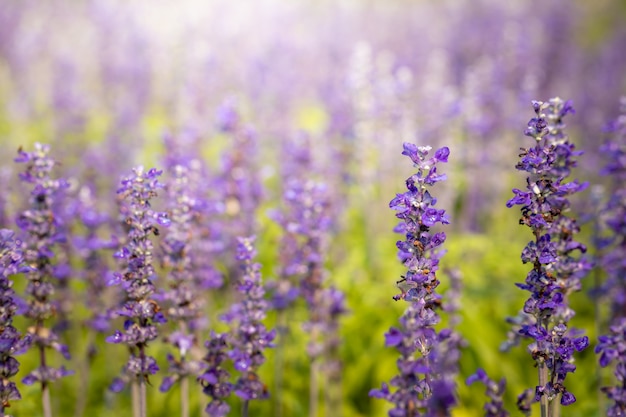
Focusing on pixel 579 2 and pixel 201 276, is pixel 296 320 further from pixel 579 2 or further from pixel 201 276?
pixel 579 2

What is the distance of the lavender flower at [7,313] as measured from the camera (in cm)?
301

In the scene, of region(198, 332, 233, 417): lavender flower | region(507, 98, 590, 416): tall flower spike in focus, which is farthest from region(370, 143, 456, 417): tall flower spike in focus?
region(198, 332, 233, 417): lavender flower

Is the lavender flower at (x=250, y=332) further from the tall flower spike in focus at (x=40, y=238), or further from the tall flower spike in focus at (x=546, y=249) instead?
the tall flower spike in focus at (x=546, y=249)

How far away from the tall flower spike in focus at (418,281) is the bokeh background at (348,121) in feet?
6.72

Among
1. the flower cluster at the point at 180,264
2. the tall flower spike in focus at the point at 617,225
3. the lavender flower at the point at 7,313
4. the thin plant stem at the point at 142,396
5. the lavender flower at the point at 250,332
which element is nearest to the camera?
the lavender flower at the point at 7,313

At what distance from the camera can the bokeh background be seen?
18.3 ft

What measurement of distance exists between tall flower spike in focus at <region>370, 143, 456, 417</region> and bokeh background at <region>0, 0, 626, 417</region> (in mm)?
2048

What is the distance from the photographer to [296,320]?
6117 mm

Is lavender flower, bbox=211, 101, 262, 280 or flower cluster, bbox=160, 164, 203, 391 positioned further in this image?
lavender flower, bbox=211, 101, 262, 280

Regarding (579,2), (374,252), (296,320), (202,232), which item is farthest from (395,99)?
(579,2)

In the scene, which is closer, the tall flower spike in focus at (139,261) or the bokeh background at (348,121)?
the tall flower spike in focus at (139,261)

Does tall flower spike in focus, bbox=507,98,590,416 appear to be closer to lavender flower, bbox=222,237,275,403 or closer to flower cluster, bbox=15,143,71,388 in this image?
lavender flower, bbox=222,237,275,403

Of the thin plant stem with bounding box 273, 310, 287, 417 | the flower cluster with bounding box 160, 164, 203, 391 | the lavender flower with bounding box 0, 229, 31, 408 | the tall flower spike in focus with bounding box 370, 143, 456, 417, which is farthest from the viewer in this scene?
the thin plant stem with bounding box 273, 310, 287, 417

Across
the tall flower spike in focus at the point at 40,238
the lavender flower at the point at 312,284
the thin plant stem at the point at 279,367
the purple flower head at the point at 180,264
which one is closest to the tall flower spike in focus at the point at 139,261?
the purple flower head at the point at 180,264
